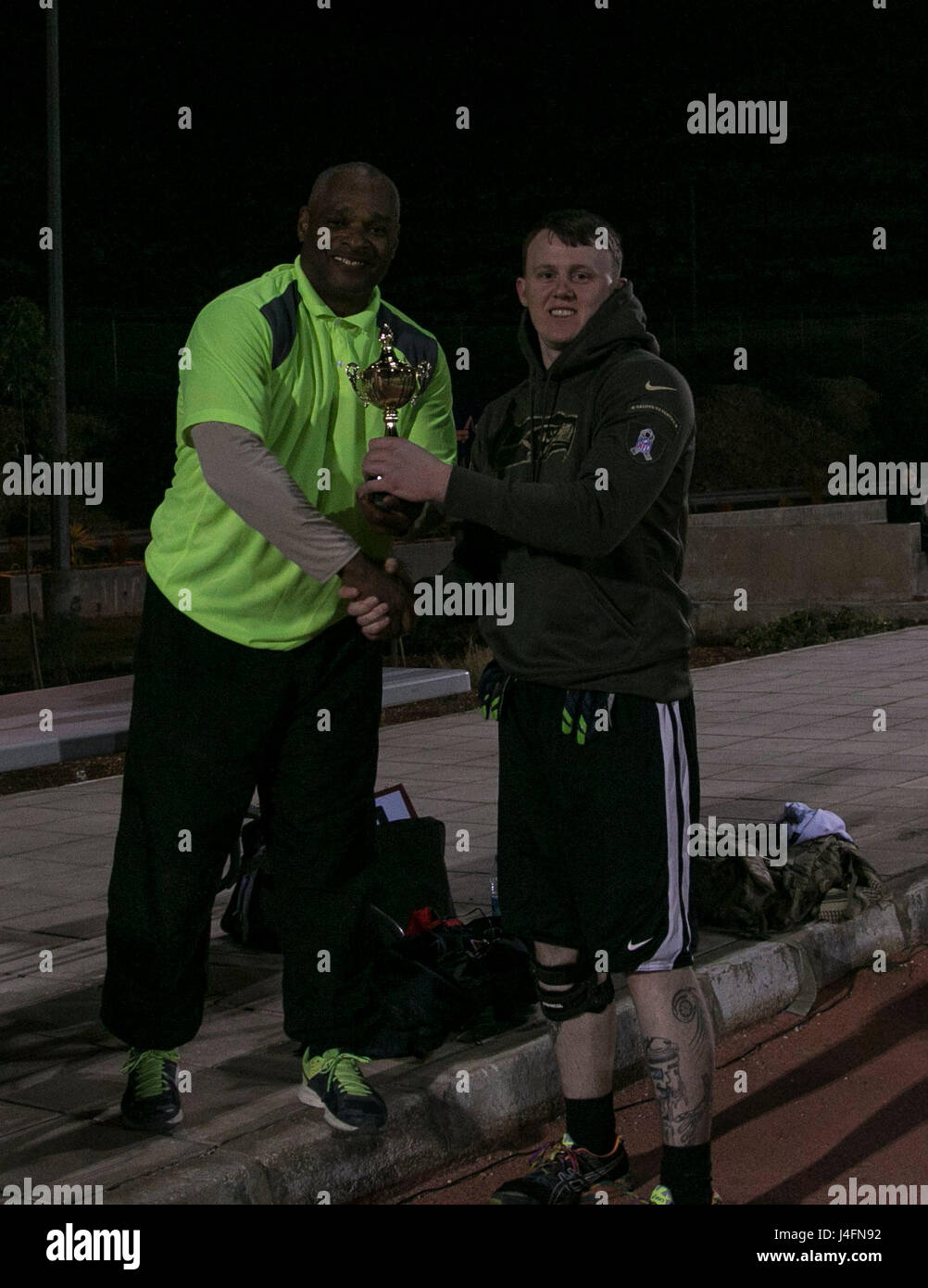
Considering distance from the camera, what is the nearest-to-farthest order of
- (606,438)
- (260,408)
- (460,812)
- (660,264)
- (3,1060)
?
(606,438) → (260,408) → (3,1060) → (460,812) → (660,264)

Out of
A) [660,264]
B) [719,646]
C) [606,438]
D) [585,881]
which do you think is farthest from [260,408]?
[660,264]

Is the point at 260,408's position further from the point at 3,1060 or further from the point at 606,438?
the point at 3,1060

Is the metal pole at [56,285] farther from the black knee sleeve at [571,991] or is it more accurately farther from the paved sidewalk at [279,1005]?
the black knee sleeve at [571,991]

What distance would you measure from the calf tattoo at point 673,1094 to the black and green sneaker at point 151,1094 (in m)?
1.14

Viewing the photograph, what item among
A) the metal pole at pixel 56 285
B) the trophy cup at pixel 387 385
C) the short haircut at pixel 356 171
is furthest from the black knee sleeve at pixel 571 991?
the metal pole at pixel 56 285

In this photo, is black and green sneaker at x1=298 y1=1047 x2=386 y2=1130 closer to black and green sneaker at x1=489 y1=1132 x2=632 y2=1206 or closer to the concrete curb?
the concrete curb

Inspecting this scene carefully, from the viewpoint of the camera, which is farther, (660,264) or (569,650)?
(660,264)

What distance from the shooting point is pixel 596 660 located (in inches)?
138

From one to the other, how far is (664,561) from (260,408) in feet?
3.02

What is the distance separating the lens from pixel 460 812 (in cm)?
783

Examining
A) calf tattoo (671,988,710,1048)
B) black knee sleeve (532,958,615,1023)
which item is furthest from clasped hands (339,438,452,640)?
calf tattoo (671,988,710,1048)

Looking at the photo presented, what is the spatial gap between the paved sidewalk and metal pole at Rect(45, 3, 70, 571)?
11.6 meters

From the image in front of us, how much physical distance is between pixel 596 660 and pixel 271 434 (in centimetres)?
93

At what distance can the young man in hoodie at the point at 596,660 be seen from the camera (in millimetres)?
3428
